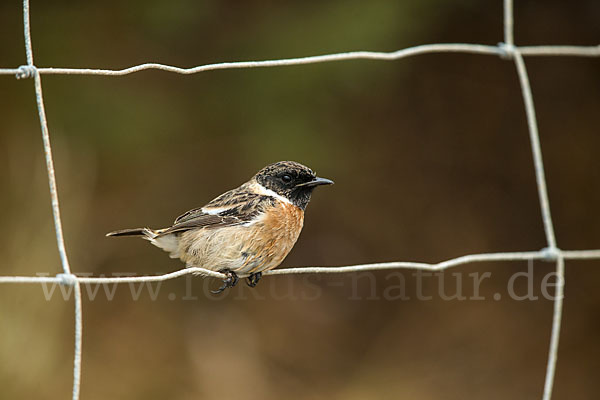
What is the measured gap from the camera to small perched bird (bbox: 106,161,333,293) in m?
3.71

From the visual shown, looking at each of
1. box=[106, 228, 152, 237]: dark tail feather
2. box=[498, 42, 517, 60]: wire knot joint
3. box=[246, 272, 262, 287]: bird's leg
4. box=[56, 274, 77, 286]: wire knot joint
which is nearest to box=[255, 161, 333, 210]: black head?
box=[246, 272, 262, 287]: bird's leg

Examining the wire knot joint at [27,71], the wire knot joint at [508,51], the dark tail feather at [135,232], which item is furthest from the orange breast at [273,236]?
the wire knot joint at [27,71]

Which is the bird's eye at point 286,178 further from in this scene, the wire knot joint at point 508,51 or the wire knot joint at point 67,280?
the wire knot joint at point 67,280

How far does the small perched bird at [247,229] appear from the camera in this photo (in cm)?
371

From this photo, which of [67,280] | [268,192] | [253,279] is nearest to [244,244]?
[253,279]

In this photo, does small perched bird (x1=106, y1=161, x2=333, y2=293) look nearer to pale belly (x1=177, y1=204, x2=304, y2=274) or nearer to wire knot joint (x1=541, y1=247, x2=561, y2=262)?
pale belly (x1=177, y1=204, x2=304, y2=274)

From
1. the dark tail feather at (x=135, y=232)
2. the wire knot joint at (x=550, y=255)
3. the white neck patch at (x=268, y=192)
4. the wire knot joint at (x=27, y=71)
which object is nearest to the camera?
the wire knot joint at (x=27, y=71)

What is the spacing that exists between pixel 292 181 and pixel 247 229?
49 cm

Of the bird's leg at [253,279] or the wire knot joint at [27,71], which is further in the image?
the bird's leg at [253,279]

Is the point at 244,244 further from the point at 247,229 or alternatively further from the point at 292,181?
the point at 292,181

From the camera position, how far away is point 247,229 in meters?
3.76

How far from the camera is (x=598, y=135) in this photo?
702 centimetres

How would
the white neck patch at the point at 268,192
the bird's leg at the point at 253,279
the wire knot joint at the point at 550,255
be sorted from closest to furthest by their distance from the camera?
the wire knot joint at the point at 550,255 → the bird's leg at the point at 253,279 → the white neck patch at the point at 268,192

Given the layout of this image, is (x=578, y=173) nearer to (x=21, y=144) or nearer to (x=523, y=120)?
(x=523, y=120)
